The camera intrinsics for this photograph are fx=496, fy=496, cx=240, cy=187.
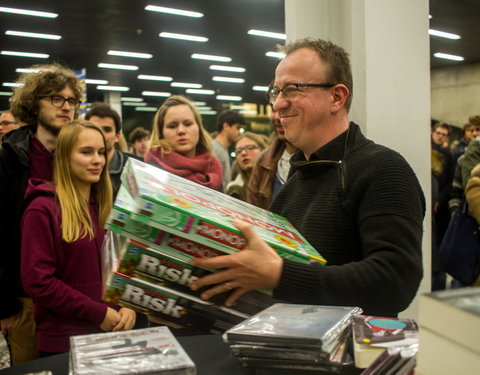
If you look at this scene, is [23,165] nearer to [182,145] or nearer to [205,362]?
[182,145]

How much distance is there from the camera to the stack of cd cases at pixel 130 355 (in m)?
0.84

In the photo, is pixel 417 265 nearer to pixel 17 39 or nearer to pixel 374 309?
pixel 374 309

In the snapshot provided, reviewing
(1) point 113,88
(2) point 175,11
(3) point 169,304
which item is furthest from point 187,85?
(3) point 169,304

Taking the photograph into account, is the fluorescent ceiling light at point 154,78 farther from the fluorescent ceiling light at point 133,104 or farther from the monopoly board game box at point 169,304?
the monopoly board game box at point 169,304

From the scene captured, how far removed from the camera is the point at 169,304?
1.06 meters

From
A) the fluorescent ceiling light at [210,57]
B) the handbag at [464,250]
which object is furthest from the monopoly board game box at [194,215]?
the fluorescent ceiling light at [210,57]

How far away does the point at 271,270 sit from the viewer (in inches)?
42.6

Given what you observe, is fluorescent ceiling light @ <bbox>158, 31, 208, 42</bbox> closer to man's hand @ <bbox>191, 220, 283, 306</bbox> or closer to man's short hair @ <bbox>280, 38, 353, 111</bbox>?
man's short hair @ <bbox>280, 38, 353, 111</bbox>

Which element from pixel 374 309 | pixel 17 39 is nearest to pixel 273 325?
pixel 374 309

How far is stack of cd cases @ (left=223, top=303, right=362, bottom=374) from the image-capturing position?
882 mm

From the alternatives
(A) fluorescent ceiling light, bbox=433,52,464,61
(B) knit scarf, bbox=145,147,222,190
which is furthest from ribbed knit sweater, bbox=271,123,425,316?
(A) fluorescent ceiling light, bbox=433,52,464,61

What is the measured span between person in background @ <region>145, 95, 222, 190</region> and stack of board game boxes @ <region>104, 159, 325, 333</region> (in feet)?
5.73

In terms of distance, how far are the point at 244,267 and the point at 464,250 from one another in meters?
2.60

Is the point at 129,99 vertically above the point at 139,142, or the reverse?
the point at 129,99
